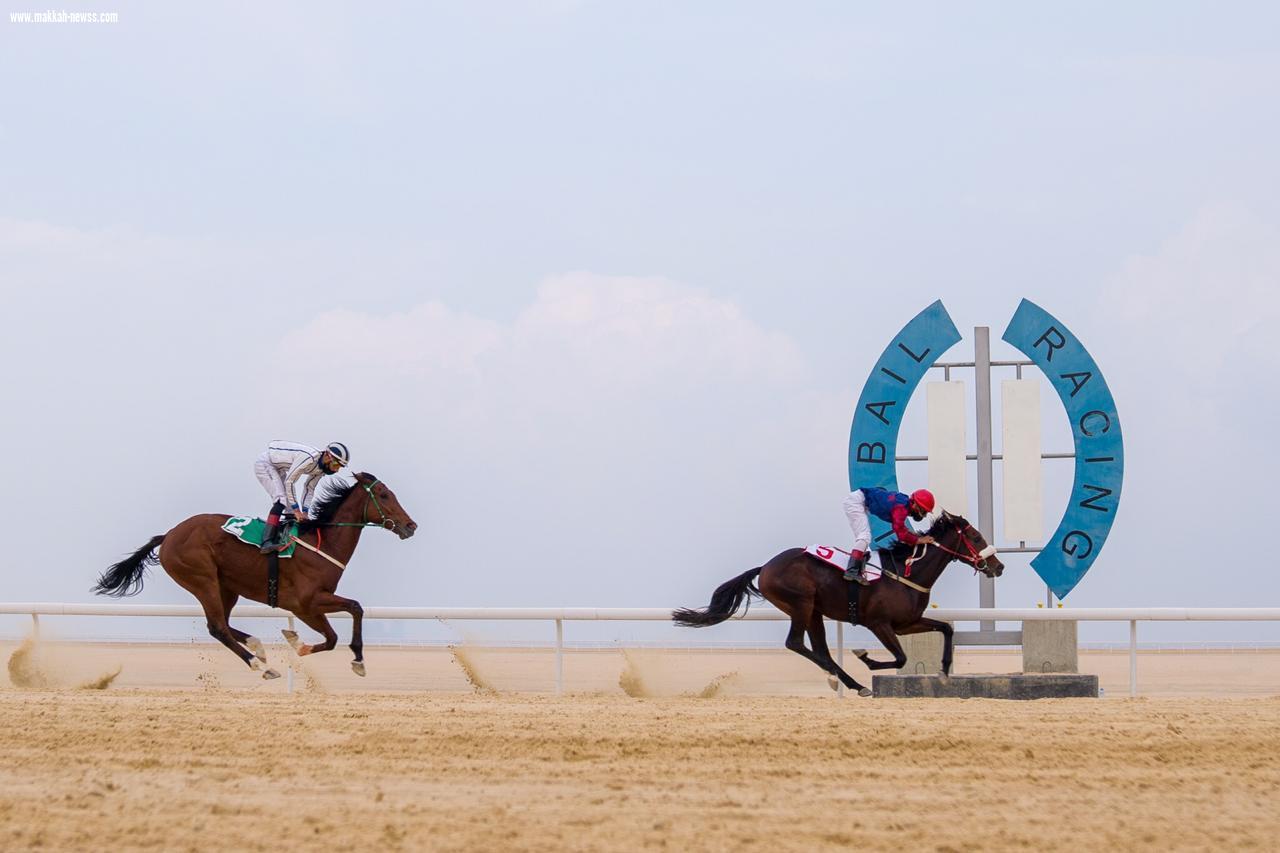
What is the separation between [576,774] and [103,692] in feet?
17.3

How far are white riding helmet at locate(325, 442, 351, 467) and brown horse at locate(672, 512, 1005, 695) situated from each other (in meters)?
2.60

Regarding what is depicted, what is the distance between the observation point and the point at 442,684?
49.1 feet

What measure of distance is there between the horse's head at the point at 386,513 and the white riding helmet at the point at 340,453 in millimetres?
253

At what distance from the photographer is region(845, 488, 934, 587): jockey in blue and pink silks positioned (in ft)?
33.7

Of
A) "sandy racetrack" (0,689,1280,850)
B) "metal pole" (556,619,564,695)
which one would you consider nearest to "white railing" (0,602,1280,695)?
"metal pole" (556,619,564,695)

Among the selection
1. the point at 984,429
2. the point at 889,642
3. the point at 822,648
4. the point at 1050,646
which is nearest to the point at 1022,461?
the point at 984,429

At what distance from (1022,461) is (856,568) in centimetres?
175

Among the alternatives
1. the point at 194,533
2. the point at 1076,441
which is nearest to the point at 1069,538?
the point at 1076,441

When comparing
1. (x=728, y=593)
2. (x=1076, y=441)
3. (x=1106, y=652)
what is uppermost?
(x=1076, y=441)

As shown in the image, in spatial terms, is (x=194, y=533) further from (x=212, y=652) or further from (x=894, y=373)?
(x=894, y=373)

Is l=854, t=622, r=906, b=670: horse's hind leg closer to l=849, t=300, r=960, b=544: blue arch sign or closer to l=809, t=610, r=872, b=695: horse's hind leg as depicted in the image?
l=809, t=610, r=872, b=695: horse's hind leg

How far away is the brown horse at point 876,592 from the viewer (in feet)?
33.8

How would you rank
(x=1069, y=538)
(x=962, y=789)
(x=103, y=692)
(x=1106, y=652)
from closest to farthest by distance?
(x=962, y=789) → (x=103, y=692) → (x=1069, y=538) → (x=1106, y=652)

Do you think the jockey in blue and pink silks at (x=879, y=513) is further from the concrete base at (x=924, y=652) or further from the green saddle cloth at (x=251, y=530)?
the green saddle cloth at (x=251, y=530)
